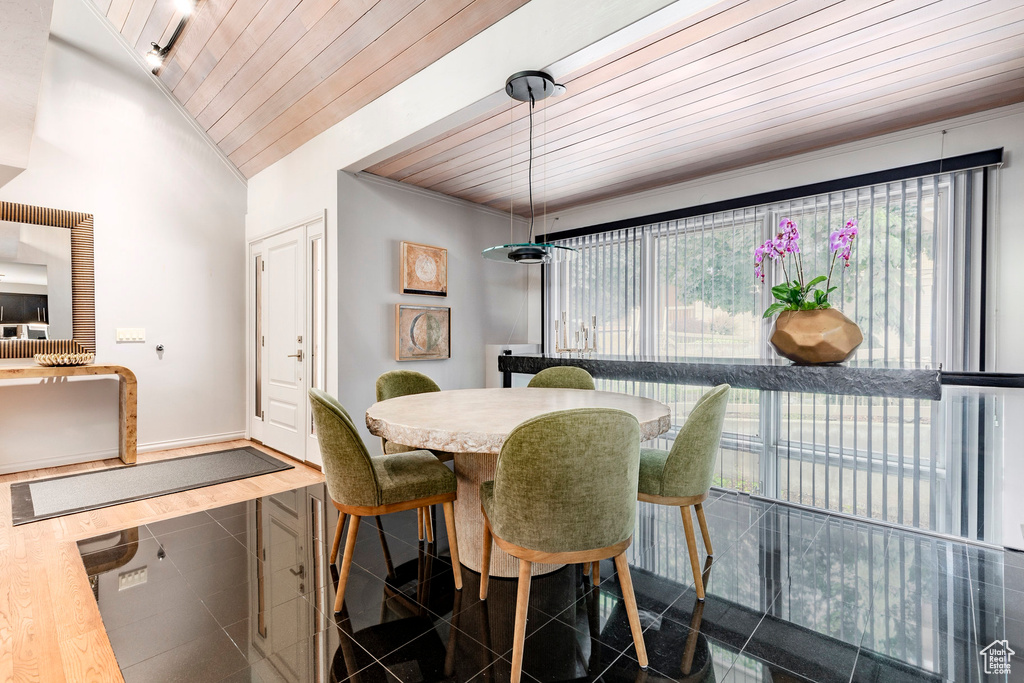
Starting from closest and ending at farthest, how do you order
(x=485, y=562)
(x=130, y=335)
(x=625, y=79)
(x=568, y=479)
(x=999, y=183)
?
(x=568, y=479), (x=485, y=562), (x=625, y=79), (x=999, y=183), (x=130, y=335)

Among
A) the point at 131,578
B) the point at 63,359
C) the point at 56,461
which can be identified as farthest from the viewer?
the point at 56,461

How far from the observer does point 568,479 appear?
140 centimetres

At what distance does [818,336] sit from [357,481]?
7.37 ft

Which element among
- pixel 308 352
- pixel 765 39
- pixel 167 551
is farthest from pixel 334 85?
pixel 167 551

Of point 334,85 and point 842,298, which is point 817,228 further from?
point 334,85

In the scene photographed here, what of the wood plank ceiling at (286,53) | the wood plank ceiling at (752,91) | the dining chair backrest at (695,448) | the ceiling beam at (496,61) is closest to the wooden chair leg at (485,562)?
the dining chair backrest at (695,448)

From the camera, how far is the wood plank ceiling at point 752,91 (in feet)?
6.64

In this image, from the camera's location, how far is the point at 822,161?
3289 mm

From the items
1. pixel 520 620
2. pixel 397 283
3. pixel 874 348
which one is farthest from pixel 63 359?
pixel 874 348

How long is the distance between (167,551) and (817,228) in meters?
4.36

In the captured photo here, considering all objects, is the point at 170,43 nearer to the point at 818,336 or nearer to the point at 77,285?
the point at 77,285

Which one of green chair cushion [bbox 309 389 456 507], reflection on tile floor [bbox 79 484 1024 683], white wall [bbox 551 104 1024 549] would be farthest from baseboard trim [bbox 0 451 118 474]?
white wall [bbox 551 104 1024 549]

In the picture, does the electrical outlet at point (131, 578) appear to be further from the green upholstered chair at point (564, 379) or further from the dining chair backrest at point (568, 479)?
the green upholstered chair at point (564, 379)

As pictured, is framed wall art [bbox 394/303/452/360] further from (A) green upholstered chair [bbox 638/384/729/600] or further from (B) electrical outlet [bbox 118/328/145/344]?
(A) green upholstered chair [bbox 638/384/729/600]
